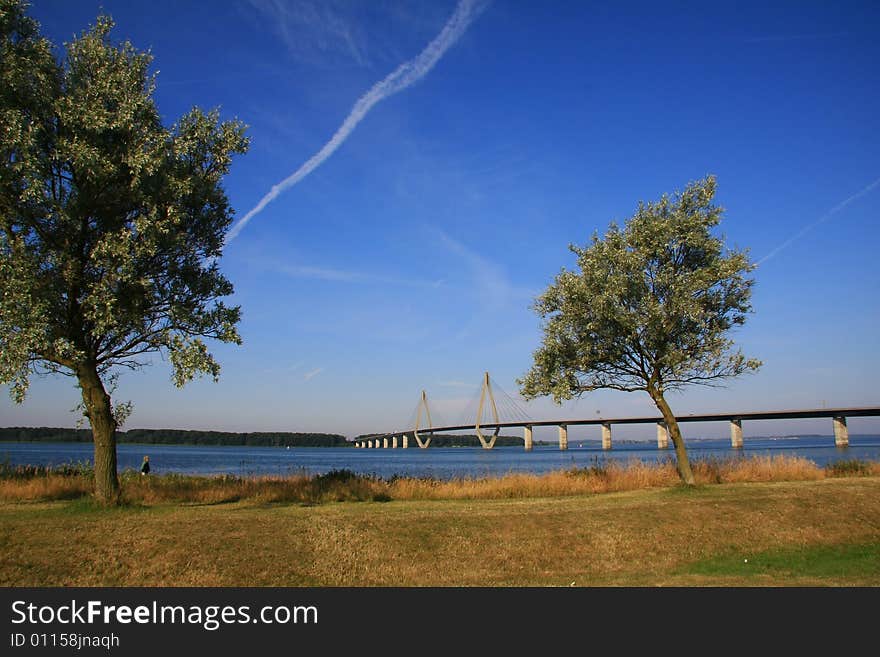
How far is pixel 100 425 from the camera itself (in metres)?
20.9

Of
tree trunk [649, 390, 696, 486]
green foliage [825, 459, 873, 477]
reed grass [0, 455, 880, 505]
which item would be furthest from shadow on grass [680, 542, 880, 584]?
green foliage [825, 459, 873, 477]

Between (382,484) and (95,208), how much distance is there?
15632mm

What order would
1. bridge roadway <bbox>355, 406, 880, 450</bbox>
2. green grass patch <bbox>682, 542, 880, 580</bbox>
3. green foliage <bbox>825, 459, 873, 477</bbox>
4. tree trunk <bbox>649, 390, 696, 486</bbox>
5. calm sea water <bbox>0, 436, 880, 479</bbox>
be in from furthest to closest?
bridge roadway <bbox>355, 406, 880, 450</bbox> → calm sea water <bbox>0, 436, 880, 479</bbox> → green foliage <bbox>825, 459, 873, 477</bbox> → tree trunk <bbox>649, 390, 696, 486</bbox> → green grass patch <bbox>682, 542, 880, 580</bbox>

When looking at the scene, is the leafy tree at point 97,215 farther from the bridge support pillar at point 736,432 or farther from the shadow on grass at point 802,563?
the bridge support pillar at point 736,432

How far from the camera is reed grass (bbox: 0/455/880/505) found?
2405 centimetres

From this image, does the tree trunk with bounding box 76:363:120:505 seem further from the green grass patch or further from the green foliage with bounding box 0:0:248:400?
the green grass patch

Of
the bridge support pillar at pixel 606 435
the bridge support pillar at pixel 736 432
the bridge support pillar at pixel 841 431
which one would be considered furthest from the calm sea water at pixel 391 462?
the bridge support pillar at pixel 606 435

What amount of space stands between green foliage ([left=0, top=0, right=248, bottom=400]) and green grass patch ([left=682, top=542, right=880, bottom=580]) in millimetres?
15921

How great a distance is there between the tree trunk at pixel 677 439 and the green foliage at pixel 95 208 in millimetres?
19087

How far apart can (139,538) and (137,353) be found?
7675 millimetres
